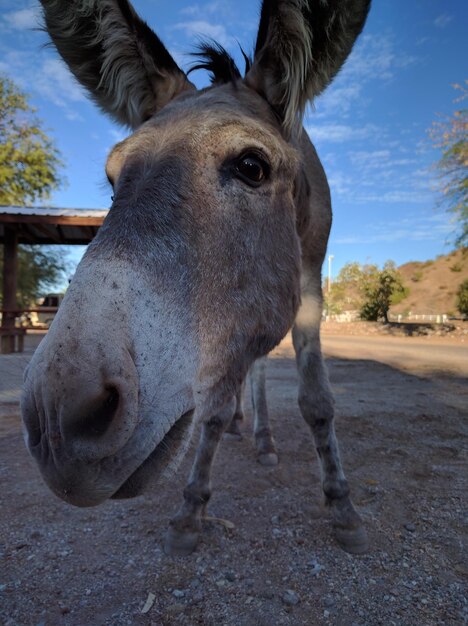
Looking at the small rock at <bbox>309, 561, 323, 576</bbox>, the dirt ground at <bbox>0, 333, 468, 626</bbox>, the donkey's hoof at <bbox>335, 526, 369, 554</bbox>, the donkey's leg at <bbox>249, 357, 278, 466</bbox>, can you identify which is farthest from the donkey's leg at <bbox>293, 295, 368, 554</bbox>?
the donkey's leg at <bbox>249, 357, 278, 466</bbox>

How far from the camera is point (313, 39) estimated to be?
6.81 feet

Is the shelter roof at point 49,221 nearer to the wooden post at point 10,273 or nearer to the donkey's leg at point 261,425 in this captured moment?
the wooden post at point 10,273

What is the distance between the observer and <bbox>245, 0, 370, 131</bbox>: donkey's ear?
192cm

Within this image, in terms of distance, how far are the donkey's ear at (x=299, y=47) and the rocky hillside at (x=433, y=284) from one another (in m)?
53.2

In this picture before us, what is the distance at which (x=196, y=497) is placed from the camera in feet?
8.37

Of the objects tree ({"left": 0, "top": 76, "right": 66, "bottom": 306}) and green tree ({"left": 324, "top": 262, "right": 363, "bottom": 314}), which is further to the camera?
green tree ({"left": 324, "top": 262, "right": 363, "bottom": 314})

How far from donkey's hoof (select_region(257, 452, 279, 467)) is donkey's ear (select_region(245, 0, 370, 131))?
288 cm

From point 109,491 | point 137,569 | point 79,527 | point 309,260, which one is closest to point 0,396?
point 79,527

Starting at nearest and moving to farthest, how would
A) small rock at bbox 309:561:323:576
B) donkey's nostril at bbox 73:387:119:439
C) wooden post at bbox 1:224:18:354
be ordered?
1. donkey's nostril at bbox 73:387:119:439
2. small rock at bbox 309:561:323:576
3. wooden post at bbox 1:224:18:354

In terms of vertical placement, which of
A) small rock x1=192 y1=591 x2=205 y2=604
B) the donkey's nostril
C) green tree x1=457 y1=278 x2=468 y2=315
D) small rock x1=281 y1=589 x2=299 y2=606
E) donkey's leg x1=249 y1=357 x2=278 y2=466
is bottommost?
small rock x1=192 y1=591 x2=205 y2=604

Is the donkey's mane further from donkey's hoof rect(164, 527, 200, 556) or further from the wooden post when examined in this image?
the wooden post

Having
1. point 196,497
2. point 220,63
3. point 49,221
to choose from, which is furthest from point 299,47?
point 49,221

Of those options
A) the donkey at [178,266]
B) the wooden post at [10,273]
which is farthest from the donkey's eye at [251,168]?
the wooden post at [10,273]

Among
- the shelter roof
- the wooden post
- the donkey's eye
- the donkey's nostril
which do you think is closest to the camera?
the donkey's nostril
